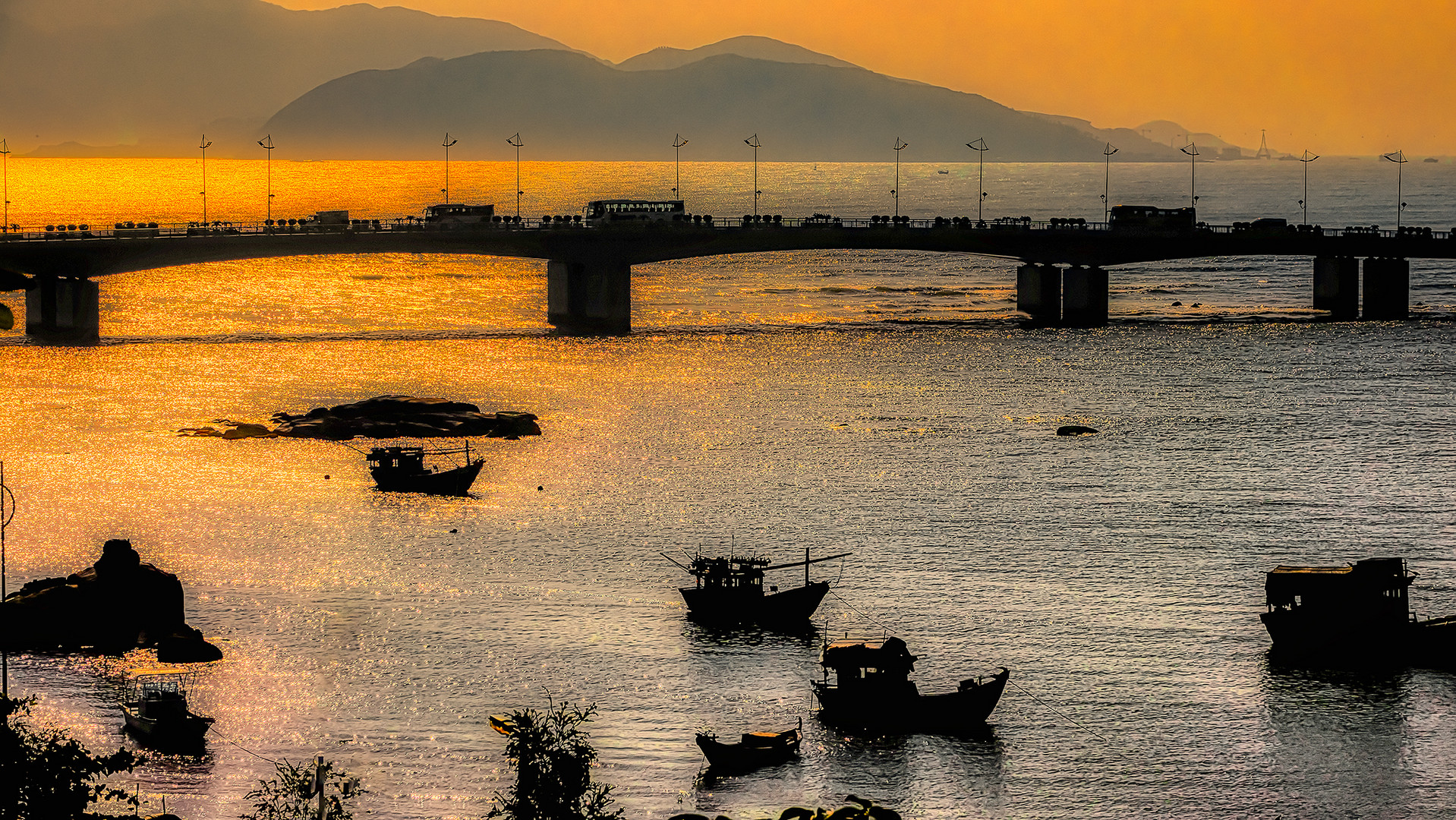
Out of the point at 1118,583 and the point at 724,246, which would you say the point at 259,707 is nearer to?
the point at 1118,583

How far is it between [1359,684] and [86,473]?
2869 inches

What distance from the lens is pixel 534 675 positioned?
63.6 meters

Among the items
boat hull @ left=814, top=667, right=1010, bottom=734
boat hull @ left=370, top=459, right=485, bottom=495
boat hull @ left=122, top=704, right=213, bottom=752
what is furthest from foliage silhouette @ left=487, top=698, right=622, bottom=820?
boat hull @ left=370, top=459, right=485, bottom=495

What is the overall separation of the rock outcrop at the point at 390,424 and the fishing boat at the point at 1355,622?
199 feet

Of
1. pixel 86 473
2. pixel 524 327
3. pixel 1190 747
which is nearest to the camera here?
pixel 1190 747

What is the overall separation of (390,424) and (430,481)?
19.1 metres

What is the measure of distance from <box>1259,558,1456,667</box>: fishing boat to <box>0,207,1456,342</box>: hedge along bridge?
115 metres

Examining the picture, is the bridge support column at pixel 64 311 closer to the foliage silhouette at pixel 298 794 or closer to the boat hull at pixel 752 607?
the boat hull at pixel 752 607

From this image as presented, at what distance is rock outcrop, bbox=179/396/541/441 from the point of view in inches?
4572

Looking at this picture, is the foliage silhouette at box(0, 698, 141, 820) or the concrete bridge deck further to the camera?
the concrete bridge deck

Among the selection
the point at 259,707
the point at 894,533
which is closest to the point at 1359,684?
the point at 894,533

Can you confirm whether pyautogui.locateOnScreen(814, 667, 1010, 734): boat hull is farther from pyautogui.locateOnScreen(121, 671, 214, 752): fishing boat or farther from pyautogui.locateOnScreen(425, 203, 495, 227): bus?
pyautogui.locateOnScreen(425, 203, 495, 227): bus

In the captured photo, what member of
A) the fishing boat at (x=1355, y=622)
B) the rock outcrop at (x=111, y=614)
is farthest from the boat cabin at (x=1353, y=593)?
the rock outcrop at (x=111, y=614)

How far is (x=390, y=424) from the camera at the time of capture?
382ft
